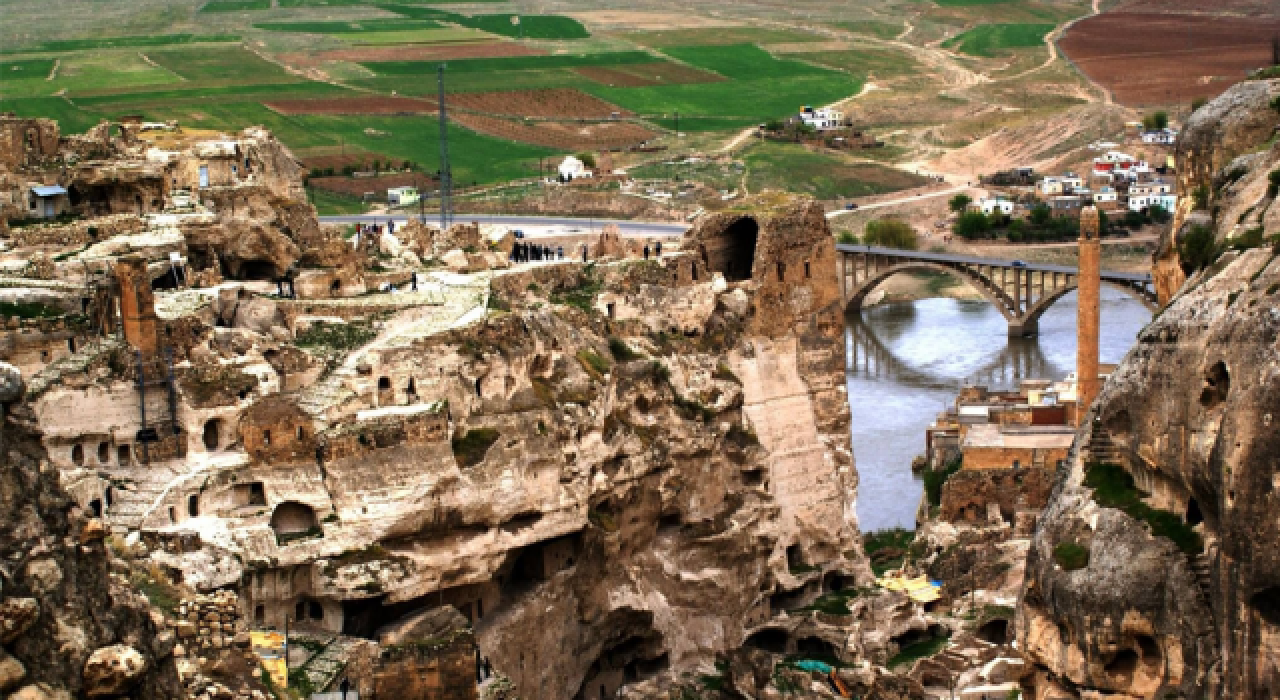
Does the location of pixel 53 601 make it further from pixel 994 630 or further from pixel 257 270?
pixel 994 630

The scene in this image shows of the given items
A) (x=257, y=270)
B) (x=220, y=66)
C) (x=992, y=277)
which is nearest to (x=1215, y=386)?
(x=257, y=270)

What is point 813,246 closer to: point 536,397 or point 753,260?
point 753,260

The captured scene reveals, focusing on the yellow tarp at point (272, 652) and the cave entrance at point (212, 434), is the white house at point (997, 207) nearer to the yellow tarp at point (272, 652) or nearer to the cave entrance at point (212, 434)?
the cave entrance at point (212, 434)

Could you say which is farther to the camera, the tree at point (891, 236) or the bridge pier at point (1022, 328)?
the tree at point (891, 236)

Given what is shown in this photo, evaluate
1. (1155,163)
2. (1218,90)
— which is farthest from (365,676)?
(1218,90)

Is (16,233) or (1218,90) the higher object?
(16,233)

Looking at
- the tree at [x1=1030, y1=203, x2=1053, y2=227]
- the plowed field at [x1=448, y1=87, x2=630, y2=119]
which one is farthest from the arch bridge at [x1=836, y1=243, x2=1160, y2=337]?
the plowed field at [x1=448, y1=87, x2=630, y2=119]

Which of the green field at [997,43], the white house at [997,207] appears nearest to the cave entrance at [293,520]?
the white house at [997,207]
